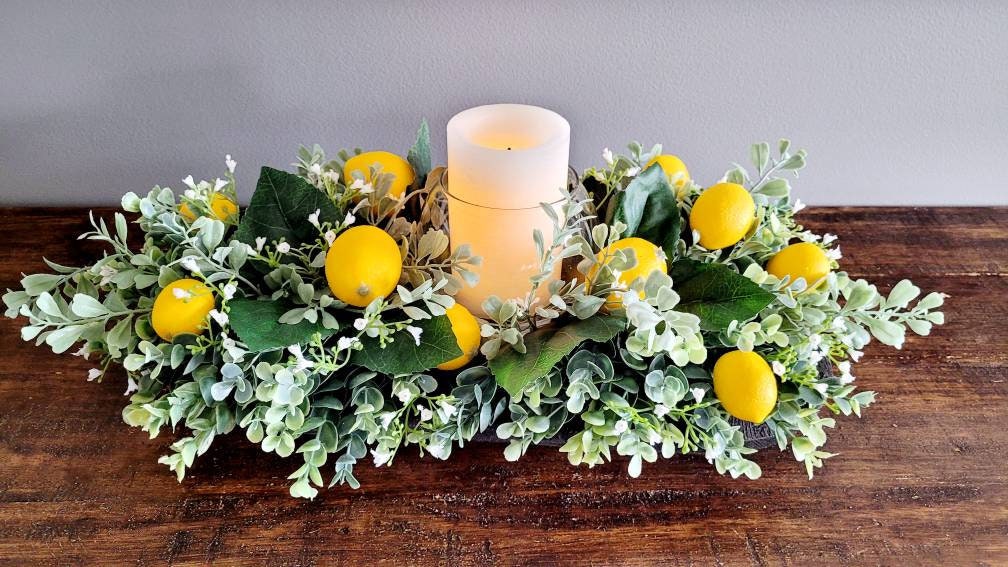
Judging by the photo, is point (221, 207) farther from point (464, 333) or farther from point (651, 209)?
point (651, 209)

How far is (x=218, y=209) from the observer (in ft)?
1.87

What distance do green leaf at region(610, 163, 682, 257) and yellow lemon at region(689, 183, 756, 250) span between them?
0.02 m

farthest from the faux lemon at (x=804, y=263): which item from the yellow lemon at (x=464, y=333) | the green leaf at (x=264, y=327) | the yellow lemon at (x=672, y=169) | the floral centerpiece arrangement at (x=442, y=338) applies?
the green leaf at (x=264, y=327)

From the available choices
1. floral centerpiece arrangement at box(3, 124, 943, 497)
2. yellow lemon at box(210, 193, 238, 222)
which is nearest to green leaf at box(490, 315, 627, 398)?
floral centerpiece arrangement at box(3, 124, 943, 497)

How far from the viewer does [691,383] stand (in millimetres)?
509

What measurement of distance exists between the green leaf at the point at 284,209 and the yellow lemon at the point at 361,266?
5cm

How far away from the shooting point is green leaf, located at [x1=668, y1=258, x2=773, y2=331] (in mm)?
487

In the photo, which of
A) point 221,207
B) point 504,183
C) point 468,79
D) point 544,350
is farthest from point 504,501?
point 468,79

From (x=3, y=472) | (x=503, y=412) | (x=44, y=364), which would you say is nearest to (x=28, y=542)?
(x=3, y=472)

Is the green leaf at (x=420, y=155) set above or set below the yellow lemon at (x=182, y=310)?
above

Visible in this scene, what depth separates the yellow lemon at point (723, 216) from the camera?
1.80 ft

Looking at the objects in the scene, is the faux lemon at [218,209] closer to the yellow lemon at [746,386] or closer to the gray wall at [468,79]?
the gray wall at [468,79]

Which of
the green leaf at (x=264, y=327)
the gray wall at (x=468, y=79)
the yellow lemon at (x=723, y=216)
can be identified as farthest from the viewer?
the gray wall at (x=468, y=79)

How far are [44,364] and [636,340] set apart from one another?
51 cm
